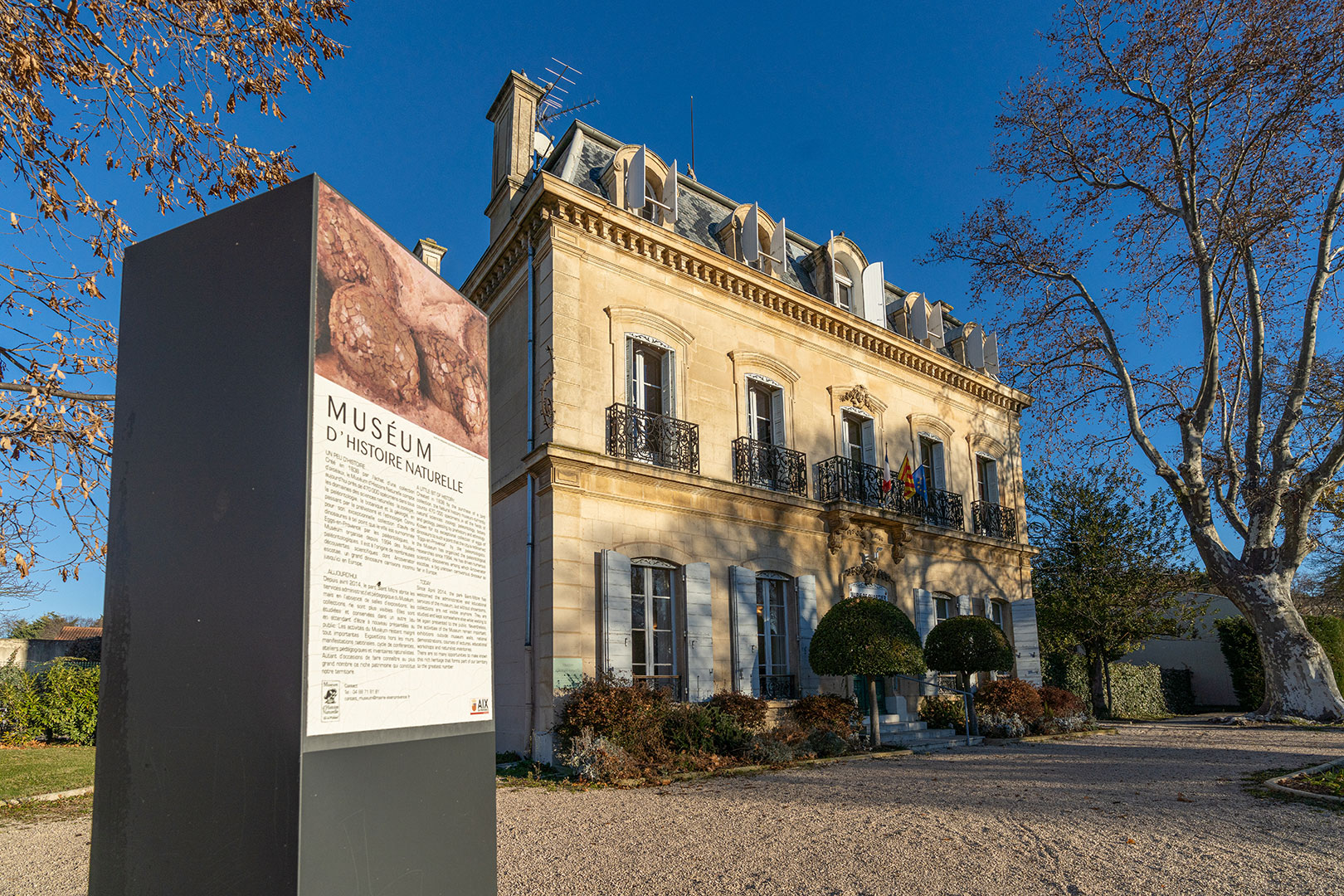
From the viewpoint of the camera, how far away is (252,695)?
243 centimetres

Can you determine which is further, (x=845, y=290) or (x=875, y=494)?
(x=845, y=290)

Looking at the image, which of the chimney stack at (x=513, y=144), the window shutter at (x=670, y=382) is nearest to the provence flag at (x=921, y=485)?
the window shutter at (x=670, y=382)

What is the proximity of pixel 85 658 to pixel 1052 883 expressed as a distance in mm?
18478

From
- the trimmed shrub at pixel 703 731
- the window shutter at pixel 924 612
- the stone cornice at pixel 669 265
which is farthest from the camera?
the window shutter at pixel 924 612

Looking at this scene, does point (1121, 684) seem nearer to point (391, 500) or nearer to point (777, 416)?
point (777, 416)

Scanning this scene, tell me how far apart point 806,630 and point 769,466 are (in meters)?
2.67

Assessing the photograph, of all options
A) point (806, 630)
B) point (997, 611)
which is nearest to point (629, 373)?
point (806, 630)

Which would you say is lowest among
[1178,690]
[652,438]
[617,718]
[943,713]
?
[1178,690]

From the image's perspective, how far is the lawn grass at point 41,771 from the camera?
26.1ft

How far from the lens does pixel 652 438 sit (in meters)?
11.8

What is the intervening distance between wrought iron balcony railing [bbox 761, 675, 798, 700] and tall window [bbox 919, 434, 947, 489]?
240 inches

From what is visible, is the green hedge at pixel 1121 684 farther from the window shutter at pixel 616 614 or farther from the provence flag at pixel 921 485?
the window shutter at pixel 616 614

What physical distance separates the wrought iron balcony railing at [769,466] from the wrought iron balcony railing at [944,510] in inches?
148

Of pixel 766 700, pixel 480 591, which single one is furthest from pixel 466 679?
pixel 766 700
